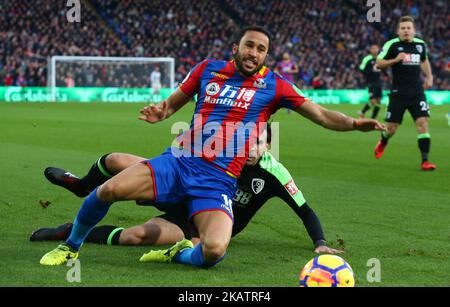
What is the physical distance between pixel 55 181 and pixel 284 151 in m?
8.38

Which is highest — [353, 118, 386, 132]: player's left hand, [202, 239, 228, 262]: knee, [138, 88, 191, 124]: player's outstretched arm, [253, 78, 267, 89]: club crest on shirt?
[253, 78, 267, 89]: club crest on shirt

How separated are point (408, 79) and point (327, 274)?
27.8 feet

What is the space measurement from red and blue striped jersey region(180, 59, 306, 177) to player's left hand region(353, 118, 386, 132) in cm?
52

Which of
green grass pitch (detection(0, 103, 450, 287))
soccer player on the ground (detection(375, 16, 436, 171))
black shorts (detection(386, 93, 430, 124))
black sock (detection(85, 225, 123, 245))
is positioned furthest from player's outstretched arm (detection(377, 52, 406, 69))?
black sock (detection(85, 225, 123, 245))

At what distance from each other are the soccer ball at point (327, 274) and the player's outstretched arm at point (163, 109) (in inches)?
65.2

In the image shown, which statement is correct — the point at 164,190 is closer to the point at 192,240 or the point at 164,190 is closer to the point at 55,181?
the point at 192,240

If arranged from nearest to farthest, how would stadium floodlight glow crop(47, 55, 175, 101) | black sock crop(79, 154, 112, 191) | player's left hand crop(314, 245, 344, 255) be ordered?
player's left hand crop(314, 245, 344, 255) < black sock crop(79, 154, 112, 191) < stadium floodlight glow crop(47, 55, 175, 101)

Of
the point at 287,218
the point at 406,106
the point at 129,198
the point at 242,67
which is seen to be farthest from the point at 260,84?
the point at 406,106

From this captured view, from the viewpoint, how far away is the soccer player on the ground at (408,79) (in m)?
12.6

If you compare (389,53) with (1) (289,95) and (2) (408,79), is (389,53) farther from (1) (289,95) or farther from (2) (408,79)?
(1) (289,95)

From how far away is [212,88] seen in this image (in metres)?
6.25

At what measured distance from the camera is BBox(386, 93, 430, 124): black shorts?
500 inches

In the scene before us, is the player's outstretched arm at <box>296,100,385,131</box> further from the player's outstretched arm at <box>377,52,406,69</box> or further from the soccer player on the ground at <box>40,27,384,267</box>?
the player's outstretched arm at <box>377,52,406,69</box>
